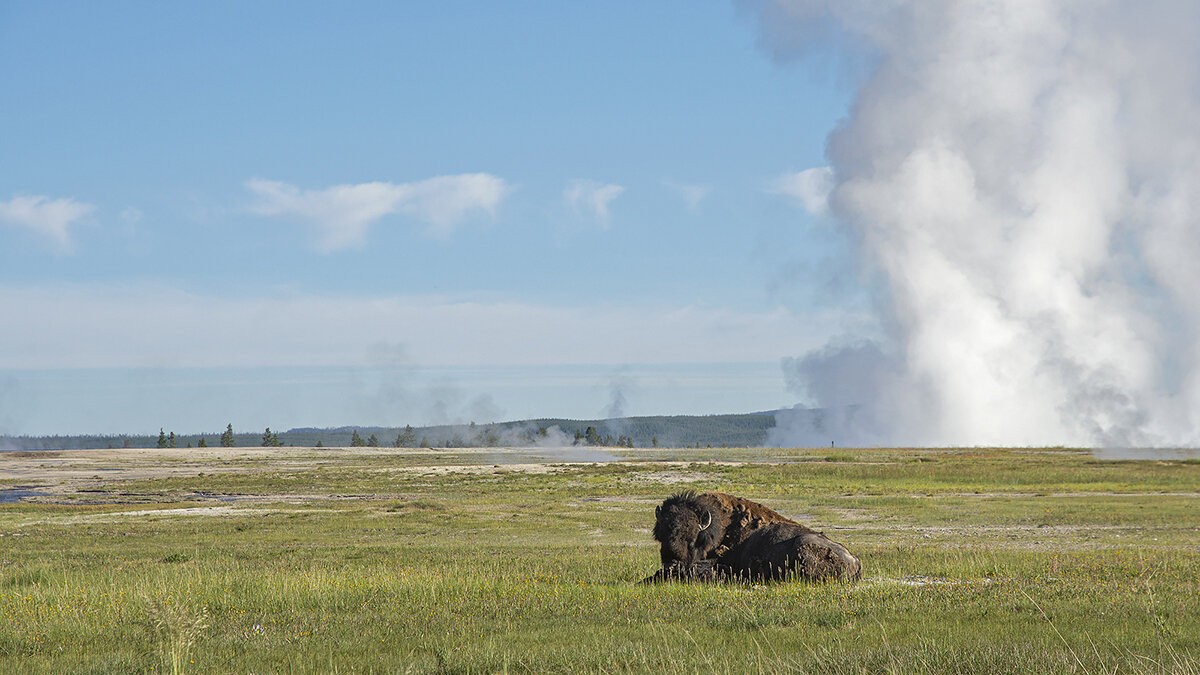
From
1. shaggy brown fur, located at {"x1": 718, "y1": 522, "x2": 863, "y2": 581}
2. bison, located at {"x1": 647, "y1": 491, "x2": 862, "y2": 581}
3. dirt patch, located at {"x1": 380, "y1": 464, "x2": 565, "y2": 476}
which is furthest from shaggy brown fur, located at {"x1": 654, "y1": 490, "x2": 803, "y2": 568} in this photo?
dirt patch, located at {"x1": 380, "y1": 464, "x2": 565, "y2": 476}

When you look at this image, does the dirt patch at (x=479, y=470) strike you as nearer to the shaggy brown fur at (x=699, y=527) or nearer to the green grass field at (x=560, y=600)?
the green grass field at (x=560, y=600)

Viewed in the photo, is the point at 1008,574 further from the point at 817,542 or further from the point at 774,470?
the point at 774,470

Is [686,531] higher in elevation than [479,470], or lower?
higher

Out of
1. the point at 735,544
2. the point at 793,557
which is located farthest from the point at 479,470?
the point at 793,557

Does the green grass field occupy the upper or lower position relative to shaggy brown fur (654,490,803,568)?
lower

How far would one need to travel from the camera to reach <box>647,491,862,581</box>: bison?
1681cm

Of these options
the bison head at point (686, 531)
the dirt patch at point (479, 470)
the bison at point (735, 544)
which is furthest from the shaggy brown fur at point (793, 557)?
the dirt patch at point (479, 470)

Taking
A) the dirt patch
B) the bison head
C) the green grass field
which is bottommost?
the dirt patch

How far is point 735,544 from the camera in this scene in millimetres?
18250

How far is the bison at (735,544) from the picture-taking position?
16.8m

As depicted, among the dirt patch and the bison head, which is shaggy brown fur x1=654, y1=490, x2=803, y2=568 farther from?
the dirt patch

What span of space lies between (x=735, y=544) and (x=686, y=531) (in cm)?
98

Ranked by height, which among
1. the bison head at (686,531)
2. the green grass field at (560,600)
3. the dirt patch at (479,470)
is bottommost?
the dirt patch at (479,470)

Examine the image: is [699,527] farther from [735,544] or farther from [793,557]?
[793,557]
